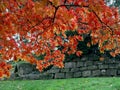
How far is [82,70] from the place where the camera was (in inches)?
515

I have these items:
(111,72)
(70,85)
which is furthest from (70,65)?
(70,85)

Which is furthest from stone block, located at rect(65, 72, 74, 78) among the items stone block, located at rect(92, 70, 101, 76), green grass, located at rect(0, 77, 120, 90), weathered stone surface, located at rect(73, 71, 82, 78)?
green grass, located at rect(0, 77, 120, 90)

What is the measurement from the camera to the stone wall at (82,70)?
1277 centimetres

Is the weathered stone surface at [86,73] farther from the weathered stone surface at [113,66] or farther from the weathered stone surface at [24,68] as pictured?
the weathered stone surface at [24,68]

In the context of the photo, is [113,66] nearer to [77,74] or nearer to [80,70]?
[80,70]

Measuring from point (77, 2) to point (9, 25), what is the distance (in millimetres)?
1486

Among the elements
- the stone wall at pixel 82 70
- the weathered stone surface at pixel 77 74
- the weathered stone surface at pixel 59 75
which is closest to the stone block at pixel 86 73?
the stone wall at pixel 82 70

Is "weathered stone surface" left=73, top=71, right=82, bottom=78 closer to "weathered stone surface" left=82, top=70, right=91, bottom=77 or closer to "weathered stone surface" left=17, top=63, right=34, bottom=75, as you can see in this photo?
"weathered stone surface" left=82, top=70, right=91, bottom=77

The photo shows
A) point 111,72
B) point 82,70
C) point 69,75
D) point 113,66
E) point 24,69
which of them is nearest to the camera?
point 111,72

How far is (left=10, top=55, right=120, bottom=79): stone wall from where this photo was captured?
12.8 metres

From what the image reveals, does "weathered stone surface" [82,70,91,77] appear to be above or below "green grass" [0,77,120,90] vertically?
above

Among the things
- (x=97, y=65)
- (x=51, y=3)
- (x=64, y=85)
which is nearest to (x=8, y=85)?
(x=64, y=85)

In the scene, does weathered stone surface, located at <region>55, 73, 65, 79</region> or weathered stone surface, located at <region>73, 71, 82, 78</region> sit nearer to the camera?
weathered stone surface, located at <region>73, 71, 82, 78</region>

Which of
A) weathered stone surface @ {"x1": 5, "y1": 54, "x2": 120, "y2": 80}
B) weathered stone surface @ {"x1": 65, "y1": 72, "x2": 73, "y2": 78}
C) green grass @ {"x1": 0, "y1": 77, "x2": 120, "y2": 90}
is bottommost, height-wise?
green grass @ {"x1": 0, "y1": 77, "x2": 120, "y2": 90}
